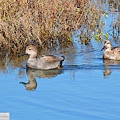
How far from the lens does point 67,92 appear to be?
9312mm

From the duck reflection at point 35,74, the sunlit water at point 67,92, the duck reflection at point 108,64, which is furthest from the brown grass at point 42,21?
the duck reflection at point 108,64

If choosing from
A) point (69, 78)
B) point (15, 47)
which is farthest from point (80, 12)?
point (69, 78)

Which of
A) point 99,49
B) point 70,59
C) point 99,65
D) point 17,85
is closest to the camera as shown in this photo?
point 17,85

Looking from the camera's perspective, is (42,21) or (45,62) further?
(42,21)

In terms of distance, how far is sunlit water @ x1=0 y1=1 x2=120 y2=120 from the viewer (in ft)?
25.9

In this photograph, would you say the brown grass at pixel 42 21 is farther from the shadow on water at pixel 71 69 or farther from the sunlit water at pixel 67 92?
the shadow on water at pixel 71 69

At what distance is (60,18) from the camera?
14680 mm

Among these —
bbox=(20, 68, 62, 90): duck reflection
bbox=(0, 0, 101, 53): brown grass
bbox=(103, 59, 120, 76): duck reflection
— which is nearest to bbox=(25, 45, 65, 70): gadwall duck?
bbox=(20, 68, 62, 90): duck reflection

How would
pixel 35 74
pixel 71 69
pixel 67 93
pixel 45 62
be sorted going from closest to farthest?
1. pixel 67 93
2. pixel 35 74
3. pixel 71 69
4. pixel 45 62

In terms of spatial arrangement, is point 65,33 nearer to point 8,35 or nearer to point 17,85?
point 8,35

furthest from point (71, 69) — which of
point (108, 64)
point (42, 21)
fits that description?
point (42, 21)

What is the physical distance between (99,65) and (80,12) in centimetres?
353

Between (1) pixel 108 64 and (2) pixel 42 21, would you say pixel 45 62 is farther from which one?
(2) pixel 42 21

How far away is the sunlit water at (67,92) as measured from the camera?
25.9 ft
